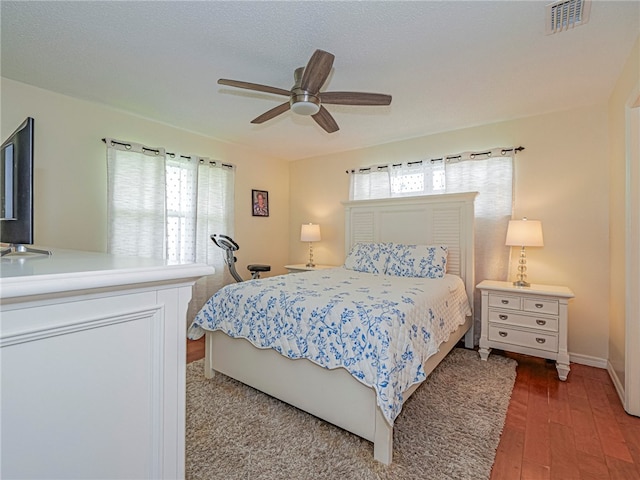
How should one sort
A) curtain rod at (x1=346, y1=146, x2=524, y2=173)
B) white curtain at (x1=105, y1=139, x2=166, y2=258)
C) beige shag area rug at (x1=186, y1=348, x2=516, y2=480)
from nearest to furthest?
beige shag area rug at (x1=186, y1=348, x2=516, y2=480)
white curtain at (x1=105, y1=139, x2=166, y2=258)
curtain rod at (x1=346, y1=146, x2=524, y2=173)

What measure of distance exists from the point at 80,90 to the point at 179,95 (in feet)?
2.76

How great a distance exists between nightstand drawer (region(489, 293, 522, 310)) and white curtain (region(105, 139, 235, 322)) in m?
3.12

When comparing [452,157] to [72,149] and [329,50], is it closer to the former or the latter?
[329,50]

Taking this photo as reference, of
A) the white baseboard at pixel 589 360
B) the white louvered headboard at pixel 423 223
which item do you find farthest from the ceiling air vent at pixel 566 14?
the white baseboard at pixel 589 360

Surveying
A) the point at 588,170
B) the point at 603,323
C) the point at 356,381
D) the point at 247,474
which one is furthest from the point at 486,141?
the point at 247,474

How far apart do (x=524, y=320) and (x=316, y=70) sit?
2.66 meters

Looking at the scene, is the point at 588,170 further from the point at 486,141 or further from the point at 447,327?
the point at 447,327

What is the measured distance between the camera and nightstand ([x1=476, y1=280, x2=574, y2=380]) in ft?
8.52

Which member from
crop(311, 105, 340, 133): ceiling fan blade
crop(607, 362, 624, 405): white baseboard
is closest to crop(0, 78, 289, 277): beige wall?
crop(311, 105, 340, 133): ceiling fan blade

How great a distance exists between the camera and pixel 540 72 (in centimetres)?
236

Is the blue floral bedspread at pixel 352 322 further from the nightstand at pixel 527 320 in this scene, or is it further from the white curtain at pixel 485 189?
the white curtain at pixel 485 189

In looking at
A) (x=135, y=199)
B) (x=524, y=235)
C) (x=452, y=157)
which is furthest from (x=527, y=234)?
(x=135, y=199)

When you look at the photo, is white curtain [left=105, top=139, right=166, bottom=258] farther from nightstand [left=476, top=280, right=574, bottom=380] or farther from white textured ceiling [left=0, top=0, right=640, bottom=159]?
nightstand [left=476, top=280, right=574, bottom=380]

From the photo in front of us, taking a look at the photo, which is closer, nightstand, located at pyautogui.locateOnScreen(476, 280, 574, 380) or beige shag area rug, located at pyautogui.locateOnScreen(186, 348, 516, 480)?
beige shag area rug, located at pyautogui.locateOnScreen(186, 348, 516, 480)
